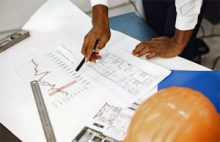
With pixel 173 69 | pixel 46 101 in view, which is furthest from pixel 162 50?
pixel 46 101

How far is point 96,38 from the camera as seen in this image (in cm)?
89

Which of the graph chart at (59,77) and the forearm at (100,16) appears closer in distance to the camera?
the graph chart at (59,77)

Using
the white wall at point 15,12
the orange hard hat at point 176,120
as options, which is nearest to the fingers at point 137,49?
the orange hard hat at point 176,120

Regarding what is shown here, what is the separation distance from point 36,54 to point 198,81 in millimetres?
484

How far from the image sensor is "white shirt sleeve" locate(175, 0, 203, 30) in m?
0.84

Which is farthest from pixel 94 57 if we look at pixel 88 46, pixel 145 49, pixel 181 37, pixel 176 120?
pixel 176 120

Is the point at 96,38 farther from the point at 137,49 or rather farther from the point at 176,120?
the point at 176,120

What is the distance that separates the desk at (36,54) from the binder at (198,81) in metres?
0.03

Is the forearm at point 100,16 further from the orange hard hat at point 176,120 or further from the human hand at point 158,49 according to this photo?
the orange hard hat at point 176,120

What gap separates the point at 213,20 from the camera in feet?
6.40

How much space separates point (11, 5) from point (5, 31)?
0.10 meters

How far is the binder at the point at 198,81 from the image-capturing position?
75 centimetres

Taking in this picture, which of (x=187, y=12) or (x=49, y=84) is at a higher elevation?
(x=187, y=12)

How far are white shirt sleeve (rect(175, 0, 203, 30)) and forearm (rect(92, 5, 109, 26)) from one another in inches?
8.5
